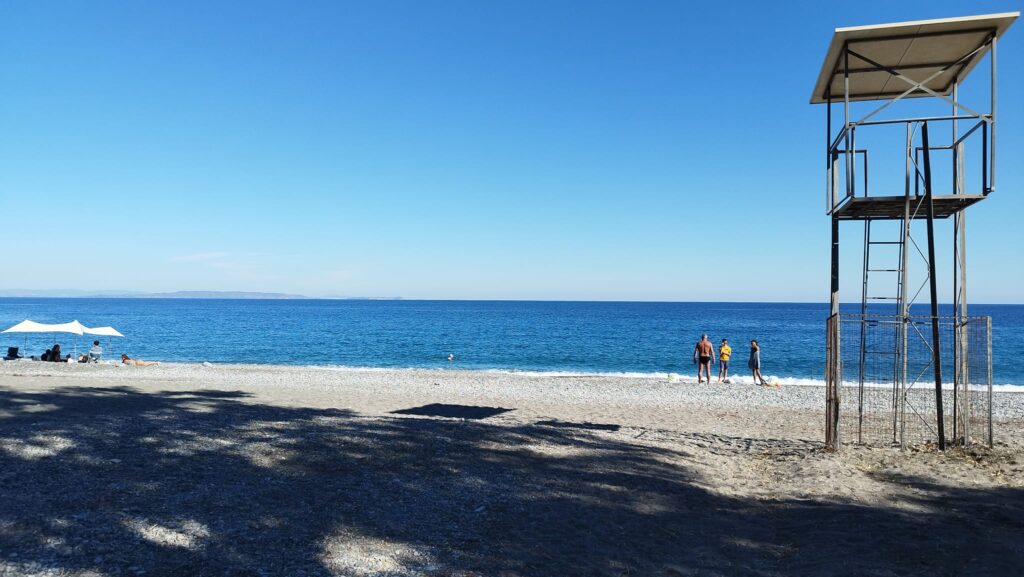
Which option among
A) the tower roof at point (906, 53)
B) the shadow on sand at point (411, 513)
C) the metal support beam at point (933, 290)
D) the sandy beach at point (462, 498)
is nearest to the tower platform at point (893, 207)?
the metal support beam at point (933, 290)

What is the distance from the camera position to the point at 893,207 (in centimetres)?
1019

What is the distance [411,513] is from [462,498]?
79 cm

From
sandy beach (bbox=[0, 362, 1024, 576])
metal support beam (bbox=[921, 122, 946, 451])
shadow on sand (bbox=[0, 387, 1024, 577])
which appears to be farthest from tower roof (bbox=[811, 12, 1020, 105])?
shadow on sand (bbox=[0, 387, 1024, 577])

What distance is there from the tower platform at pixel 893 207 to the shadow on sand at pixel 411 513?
4.26 m

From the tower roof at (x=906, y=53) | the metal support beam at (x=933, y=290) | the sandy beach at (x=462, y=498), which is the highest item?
the tower roof at (x=906, y=53)

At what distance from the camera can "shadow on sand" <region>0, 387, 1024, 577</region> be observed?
540 cm

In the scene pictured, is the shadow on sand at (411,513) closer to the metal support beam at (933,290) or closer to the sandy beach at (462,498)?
the sandy beach at (462,498)

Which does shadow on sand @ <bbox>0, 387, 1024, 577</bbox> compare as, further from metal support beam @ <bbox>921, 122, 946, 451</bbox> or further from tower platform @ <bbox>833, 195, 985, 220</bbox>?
tower platform @ <bbox>833, 195, 985, 220</bbox>

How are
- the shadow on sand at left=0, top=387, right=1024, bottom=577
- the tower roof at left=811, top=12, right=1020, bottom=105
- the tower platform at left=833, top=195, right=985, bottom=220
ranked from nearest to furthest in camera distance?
the shadow on sand at left=0, top=387, right=1024, bottom=577 < the tower roof at left=811, top=12, right=1020, bottom=105 < the tower platform at left=833, top=195, right=985, bottom=220

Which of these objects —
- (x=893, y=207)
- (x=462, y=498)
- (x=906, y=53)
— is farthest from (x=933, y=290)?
(x=462, y=498)

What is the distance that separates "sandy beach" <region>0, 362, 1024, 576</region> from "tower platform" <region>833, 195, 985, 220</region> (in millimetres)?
Result: 3830

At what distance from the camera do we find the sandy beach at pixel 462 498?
5469mm

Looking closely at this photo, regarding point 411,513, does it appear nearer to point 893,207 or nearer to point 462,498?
point 462,498

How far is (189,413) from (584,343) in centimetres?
4452
